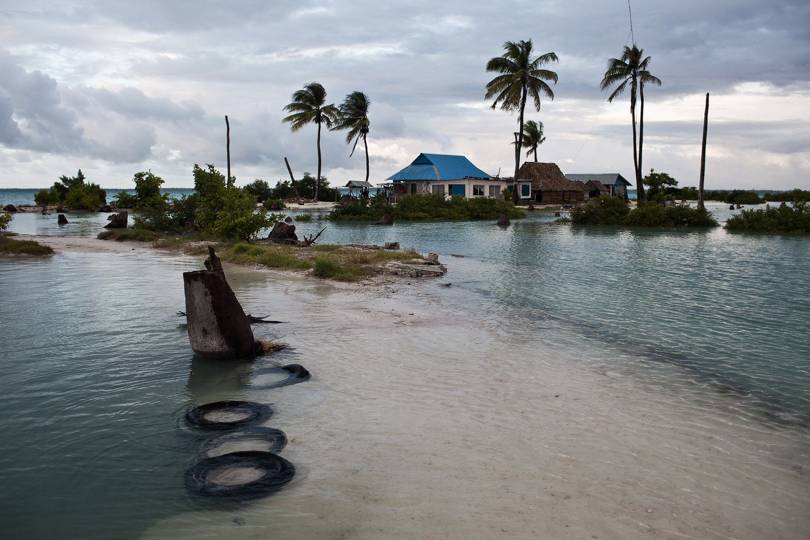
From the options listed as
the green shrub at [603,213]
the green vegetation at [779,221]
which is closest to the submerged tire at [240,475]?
the green vegetation at [779,221]

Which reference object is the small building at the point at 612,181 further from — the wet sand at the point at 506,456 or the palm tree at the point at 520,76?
the wet sand at the point at 506,456

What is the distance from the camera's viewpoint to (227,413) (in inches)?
257

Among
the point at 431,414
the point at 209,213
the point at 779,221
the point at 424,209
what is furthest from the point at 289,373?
the point at 424,209

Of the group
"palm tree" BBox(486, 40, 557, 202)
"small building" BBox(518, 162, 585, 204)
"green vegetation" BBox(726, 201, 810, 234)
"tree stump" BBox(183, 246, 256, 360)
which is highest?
"palm tree" BBox(486, 40, 557, 202)

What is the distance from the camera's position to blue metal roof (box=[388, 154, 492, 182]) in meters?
65.9

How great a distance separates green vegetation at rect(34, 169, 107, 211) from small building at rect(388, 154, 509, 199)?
100ft

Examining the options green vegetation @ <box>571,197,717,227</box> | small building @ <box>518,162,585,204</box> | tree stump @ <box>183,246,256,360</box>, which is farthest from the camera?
small building @ <box>518,162,585,204</box>

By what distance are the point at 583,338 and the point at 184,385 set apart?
644 cm

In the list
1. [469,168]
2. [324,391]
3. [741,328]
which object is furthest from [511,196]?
[324,391]

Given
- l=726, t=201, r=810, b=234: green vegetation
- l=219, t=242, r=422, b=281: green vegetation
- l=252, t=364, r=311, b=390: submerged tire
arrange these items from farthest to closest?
l=726, t=201, r=810, b=234: green vegetation
l=219, t=242, r=422, b=281: green vegetation
l=252, t=364, r=311, b=390: submerged tire

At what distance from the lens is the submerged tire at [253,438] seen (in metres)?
5.68

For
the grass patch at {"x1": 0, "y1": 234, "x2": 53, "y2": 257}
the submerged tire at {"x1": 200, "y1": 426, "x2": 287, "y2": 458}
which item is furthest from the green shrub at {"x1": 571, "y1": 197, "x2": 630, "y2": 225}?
the submerged tire at {"x1": 200, "y1": 426, "x2": 287, "y2": 458}

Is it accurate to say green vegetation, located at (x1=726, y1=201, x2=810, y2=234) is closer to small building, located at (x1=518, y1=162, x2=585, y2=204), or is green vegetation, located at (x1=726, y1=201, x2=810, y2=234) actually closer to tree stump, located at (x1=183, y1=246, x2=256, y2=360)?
small building, located at (x1=518, y1=162, x2=585, y2=204)

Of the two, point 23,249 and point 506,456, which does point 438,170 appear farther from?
point 506,456
